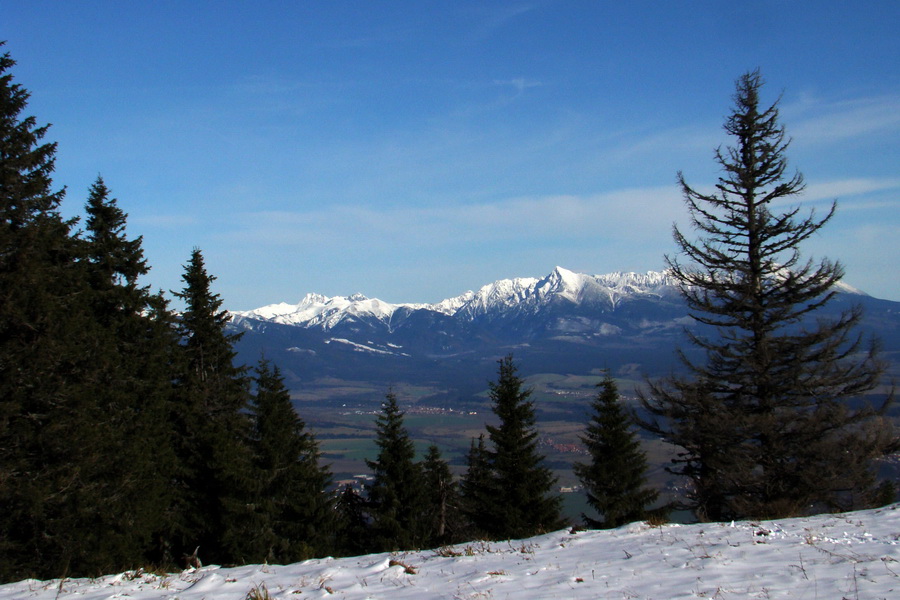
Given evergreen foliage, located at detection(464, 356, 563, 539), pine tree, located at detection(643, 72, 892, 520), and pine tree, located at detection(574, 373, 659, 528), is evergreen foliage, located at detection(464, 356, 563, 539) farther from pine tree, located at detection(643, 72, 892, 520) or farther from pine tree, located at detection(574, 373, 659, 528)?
pine tree, located at detection(643, 72, 892, 520)

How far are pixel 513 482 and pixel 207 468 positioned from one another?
13.5 metres

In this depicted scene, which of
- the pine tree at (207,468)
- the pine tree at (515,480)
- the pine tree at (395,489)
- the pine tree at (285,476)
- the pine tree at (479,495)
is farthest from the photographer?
the pine tree at (395,489)

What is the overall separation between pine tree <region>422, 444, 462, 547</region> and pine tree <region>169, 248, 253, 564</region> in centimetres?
945

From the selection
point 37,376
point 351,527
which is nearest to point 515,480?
point 351,527

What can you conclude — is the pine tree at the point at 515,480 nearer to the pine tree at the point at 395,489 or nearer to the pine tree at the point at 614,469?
the pine tree at the point at 614,469

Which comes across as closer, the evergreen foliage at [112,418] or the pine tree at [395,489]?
the evergreen foliage at [112,418]

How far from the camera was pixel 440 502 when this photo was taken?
2997cm

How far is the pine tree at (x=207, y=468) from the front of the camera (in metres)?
22.0

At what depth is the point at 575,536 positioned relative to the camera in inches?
402

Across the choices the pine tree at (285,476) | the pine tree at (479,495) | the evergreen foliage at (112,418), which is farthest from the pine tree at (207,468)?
the pine tree at (479,495)

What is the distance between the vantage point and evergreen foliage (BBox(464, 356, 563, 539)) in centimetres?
2614

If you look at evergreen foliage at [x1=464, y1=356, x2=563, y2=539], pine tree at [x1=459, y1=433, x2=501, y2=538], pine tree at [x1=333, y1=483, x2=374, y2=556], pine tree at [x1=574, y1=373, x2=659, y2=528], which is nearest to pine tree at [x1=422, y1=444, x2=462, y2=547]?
pine tree at [x1=459, y1=433, x2=501, y2=538]

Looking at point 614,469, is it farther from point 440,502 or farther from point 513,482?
point 440,502

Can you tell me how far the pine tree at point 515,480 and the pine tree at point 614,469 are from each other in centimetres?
186
